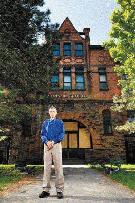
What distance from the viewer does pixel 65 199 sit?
625 cm

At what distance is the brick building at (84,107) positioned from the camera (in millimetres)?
24125

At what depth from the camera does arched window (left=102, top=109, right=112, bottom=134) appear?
25.0 meters

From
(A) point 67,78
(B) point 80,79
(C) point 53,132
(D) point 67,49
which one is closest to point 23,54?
(C) point 53,132

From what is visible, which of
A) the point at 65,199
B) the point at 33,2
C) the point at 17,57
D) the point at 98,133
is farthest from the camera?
the point at 98,133

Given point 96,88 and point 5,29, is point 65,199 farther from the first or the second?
point 96,88

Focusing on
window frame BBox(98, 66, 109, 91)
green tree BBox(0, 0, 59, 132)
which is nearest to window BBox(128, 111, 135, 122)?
window frame BBox(98, 66, 109, 91)

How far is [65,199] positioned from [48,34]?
41.2ft

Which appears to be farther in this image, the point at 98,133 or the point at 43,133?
the point at 98,133

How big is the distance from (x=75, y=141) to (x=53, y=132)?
2060cm

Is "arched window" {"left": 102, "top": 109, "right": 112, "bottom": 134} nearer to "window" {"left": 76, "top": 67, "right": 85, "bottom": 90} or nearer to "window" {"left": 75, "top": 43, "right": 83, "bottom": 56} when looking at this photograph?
"window" {"left": 76, "top": 67, "right": 85, "bottom": 90}

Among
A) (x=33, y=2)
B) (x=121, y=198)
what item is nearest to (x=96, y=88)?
(x=33, y=2)

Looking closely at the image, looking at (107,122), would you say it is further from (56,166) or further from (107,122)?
(56,166)

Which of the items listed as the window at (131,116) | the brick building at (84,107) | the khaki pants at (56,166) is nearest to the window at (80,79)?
the brick building at (84,107)

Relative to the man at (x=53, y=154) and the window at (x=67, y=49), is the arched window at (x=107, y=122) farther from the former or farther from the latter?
the man at (x=53, y=154)
